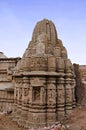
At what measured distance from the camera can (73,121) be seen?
38.9 ft

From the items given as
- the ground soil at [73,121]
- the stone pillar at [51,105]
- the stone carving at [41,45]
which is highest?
the stone carving at [41,45]

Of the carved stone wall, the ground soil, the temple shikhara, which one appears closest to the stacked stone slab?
the temple shikhara

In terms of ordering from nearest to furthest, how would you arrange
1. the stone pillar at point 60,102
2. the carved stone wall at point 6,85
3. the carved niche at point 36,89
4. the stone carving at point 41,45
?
the carved niche at point 36,89, the stone pillar at point 60,102, the stone carving at point 41,45, the carved stone wall at point 6,85

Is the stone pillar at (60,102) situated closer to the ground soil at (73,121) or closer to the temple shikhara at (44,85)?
the temple shikhara at (44,85)

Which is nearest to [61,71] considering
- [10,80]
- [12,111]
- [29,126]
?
[29,126]

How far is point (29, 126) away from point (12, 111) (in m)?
3.89

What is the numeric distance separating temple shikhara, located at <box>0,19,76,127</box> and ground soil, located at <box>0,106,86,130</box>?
37 cm

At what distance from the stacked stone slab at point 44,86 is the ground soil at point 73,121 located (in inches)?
15.0

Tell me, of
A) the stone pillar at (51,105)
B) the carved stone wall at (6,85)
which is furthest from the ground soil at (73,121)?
the carved stone wall at (6,85)

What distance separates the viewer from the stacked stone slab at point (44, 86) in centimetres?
1211

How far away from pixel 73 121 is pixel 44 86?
259 centimetres

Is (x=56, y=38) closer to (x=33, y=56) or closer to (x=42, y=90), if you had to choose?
(x=33, y=56)

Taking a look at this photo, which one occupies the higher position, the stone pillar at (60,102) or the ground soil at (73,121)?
the stone pillar at (60,102)

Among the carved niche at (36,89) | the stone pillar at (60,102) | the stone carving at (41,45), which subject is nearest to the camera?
the carved niche at (36,89)
